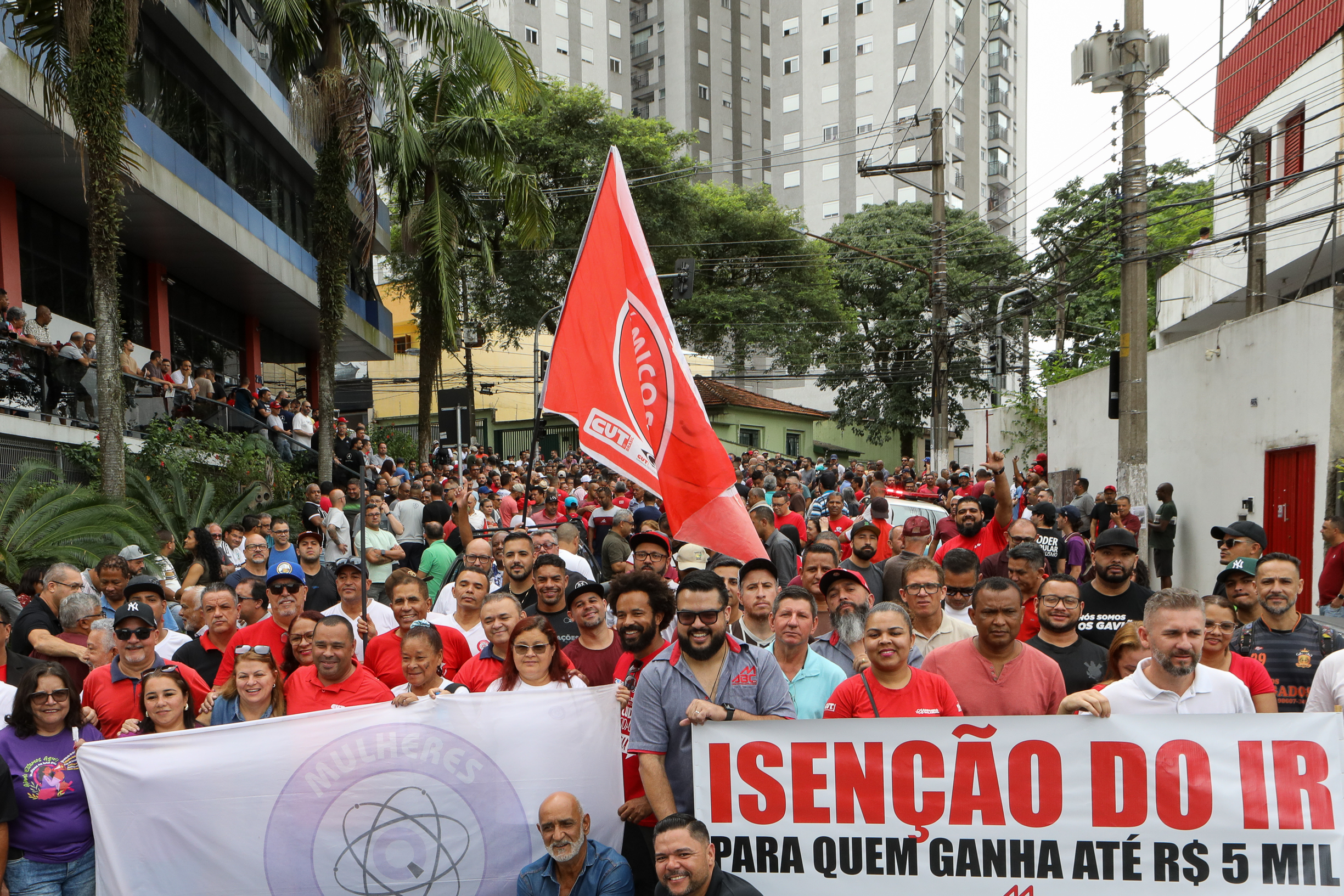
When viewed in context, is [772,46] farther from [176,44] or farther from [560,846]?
[560,846]

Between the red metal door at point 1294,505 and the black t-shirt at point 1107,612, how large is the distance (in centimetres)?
792

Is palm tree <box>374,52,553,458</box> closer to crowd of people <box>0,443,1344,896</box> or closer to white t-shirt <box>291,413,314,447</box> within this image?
white t-shirt <box>291,413,314,447</box>

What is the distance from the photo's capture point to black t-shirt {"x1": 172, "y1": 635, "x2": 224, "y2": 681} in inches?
262

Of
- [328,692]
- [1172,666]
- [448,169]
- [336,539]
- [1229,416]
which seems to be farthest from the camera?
[448,169]

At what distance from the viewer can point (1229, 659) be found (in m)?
5.42

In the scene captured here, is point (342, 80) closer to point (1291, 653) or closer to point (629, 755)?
point (629, 755)

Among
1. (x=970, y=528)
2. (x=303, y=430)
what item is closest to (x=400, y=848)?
(x=970, y=528)

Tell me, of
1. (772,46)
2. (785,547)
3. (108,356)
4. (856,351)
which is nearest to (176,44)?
(108,356)

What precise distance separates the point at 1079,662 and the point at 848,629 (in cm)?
116

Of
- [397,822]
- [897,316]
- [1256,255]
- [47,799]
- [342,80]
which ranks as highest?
[342,80]

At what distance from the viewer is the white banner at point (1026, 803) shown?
15.0ft

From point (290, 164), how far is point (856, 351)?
83.5ft

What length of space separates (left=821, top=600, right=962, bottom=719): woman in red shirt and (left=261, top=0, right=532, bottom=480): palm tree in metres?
14.8

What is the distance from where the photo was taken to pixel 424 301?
76.9ft
